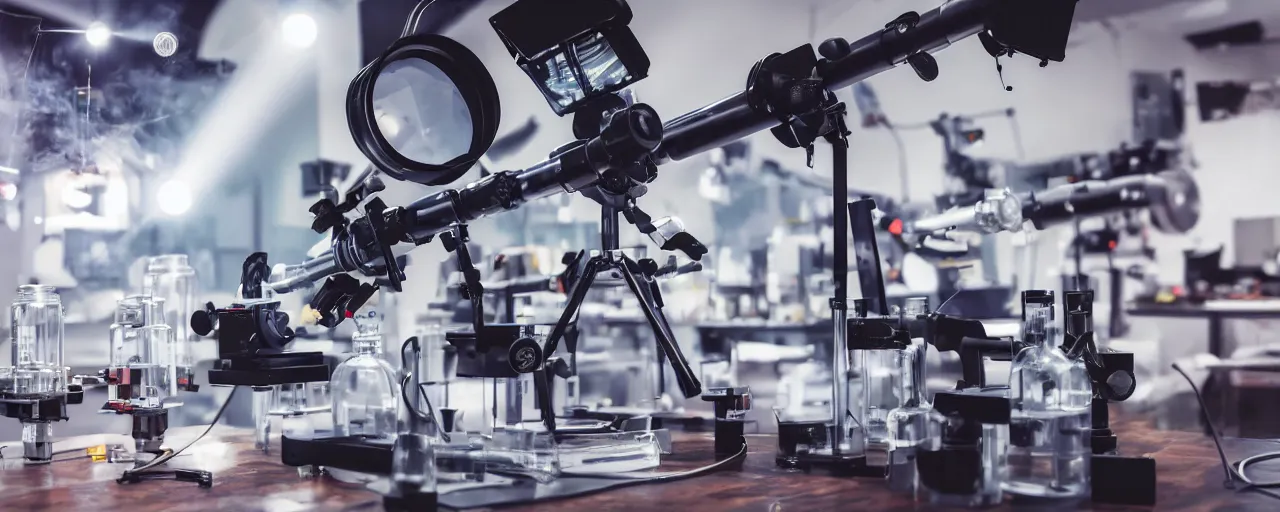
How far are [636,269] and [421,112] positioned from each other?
40 cm

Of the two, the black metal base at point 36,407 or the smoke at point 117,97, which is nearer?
the black metal base at point 36,407

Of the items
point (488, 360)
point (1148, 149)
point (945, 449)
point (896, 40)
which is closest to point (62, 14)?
point (488, 360)

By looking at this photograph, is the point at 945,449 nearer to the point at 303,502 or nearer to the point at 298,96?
the point at 303,502

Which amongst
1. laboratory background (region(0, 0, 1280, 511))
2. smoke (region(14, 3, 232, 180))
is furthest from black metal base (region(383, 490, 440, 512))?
smoke (region(14, 3, 232, 180))

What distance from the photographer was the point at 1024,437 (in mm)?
1060

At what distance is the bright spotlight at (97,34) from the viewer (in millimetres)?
2322

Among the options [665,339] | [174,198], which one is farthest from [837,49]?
[174,198]

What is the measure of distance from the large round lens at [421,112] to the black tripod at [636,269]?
0.23m

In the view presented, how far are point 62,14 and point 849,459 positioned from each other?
2.19 m

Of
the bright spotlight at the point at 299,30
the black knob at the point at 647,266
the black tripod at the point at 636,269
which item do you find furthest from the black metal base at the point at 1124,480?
the bright spotlight at the point at 299,30

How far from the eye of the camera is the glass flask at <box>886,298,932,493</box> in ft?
3.80

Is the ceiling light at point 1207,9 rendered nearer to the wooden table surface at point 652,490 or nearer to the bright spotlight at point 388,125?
the wooden table surface at point 652,490

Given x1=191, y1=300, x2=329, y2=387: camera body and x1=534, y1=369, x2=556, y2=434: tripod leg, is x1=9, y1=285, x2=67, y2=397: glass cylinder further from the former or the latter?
x1=534, y1=369, x2=556, y2=434: tripod leg

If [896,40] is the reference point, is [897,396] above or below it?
below
